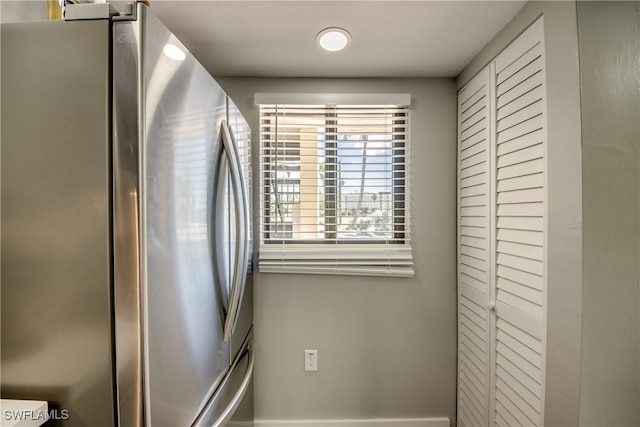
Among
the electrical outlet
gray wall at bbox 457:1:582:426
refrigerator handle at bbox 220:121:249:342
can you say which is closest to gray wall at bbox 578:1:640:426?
gray wall at bbox 457:1:582:426

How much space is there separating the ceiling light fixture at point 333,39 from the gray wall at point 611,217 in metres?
0.80

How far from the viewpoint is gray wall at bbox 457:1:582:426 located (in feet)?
2.88

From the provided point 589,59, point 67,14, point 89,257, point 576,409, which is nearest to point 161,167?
point 89,257

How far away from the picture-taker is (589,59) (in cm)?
87

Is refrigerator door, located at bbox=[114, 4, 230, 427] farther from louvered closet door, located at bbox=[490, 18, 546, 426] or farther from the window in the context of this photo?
louvered closet door, located at bbox=[490, 18, 546, 426]

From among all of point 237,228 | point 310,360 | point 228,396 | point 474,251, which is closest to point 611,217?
point 474,251

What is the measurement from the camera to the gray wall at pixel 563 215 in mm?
879

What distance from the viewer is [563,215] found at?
924mm

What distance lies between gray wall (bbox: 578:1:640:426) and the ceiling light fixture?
800 millimetres

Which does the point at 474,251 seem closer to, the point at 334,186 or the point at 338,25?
the point at 334,186

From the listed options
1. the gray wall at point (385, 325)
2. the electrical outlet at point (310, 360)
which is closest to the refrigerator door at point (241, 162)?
the gray wall at point (385, 325)

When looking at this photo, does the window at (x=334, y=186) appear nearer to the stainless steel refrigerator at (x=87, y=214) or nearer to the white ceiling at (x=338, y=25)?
the white ceiling at (x=338, y=25)

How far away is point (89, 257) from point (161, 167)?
23 centimetres

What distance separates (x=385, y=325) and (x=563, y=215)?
Answer: 110cm
